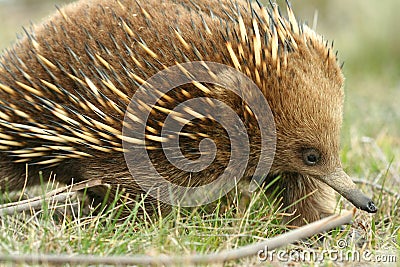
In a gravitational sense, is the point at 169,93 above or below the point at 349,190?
above

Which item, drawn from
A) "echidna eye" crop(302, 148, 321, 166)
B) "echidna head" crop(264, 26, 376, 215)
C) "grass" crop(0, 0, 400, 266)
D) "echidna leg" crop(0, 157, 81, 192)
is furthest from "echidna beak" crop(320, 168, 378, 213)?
"echidna leg" crop(0, 157, 81, 192)

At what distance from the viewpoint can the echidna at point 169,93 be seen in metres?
3.51

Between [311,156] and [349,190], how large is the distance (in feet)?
0.92

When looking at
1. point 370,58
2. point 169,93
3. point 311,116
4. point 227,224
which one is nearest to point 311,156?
point 311,116

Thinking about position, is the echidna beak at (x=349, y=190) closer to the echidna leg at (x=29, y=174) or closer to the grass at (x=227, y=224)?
the grass at (x=227, y=224)

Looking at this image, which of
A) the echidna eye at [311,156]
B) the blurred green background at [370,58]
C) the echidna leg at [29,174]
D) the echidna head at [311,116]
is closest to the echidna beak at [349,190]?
the echidna head at [311,116]

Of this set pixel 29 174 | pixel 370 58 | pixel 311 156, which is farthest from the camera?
pixel 370 58

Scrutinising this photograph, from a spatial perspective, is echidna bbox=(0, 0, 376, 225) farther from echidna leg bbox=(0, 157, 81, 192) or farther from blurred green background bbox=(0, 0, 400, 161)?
blurred green background bbox=(0, 0, 400, 161)

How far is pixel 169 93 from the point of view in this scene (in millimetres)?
3545

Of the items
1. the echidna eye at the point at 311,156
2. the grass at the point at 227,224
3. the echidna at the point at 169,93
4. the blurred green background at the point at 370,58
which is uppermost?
the blurred green background at the point at 370,58

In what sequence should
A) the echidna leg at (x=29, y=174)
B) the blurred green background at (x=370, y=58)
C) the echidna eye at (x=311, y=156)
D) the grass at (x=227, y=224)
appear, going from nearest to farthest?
the grass at (x=227, y=224) → the echidna eye at (x=311, y=156) → the echidna leg at (x=29, y=174) → the blurred green background at (x=370, y=58)

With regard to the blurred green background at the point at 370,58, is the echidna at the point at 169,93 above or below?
below

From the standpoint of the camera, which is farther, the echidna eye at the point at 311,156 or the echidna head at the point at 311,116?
the echidna eye at the point at 311,156

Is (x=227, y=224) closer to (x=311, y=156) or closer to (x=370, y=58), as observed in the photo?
(x=311, y=156)
